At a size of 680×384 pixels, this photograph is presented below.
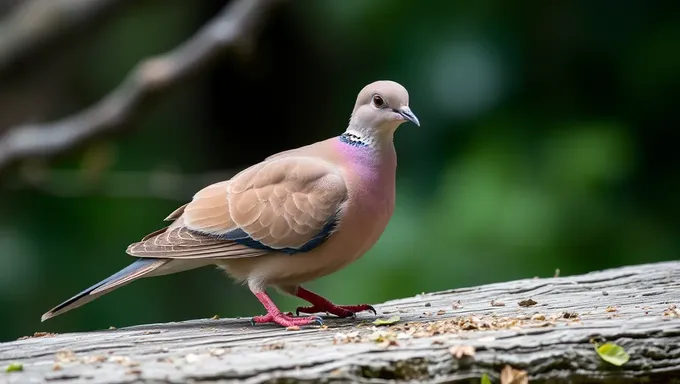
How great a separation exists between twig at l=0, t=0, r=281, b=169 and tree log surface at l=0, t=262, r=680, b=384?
189 centimetres

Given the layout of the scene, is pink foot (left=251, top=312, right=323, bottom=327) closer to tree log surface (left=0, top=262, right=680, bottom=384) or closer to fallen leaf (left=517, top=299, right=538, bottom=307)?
tree log surface (left=0, top=262, right=680, bottom=384)

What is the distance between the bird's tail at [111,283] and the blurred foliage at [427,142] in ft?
5.66

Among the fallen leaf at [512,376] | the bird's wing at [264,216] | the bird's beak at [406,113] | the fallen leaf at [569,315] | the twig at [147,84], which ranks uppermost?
the twig at [147,84]

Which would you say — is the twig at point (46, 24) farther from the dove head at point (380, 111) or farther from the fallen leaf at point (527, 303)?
the fallen leaf at point (527, 303)

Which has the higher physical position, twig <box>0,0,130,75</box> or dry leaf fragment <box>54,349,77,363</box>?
twig <box>0,0,130,75</box>

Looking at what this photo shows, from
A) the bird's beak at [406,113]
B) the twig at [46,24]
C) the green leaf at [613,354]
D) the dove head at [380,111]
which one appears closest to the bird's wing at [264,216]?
the dove head at [380,111]

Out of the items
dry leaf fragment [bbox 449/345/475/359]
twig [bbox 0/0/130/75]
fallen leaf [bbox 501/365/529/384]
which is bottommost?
fallen leaf [bbox 501/365/529/384]

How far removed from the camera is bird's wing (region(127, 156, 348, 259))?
11.3 feet

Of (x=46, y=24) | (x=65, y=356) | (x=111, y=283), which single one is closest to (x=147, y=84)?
(x=46, y=24)

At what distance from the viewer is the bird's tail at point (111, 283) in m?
3.44

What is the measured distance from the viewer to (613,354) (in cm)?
279

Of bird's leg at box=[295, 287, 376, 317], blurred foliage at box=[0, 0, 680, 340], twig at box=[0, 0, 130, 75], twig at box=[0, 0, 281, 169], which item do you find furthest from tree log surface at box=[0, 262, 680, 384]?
twig at box=[0, 0, 130, 75]

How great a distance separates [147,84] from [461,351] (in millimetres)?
2800

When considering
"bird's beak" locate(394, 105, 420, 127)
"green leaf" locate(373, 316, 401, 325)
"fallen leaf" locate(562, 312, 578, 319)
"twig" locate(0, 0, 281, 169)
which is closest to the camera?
"fallen leaf" locate(562, 312, 578, 319)
